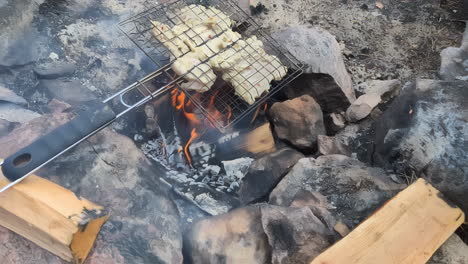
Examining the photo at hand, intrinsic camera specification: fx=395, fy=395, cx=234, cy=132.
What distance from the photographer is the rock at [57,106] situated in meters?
3.24

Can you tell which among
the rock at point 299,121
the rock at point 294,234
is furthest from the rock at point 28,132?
the rock at point 299,121

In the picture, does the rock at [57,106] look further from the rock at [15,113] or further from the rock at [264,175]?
the rock at [264,175]

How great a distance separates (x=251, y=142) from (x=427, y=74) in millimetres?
2323

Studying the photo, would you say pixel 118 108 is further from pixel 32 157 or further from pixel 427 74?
pixel 427 74

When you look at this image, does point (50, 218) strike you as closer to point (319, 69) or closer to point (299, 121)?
point (299, 121)

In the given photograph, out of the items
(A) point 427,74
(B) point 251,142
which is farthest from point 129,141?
(A) point 427,74

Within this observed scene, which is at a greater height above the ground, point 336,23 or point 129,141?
point 336,23

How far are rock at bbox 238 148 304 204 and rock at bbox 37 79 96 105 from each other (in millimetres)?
1532

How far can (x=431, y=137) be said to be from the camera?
284 cm

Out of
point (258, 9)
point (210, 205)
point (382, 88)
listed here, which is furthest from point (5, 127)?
point (382, 88)

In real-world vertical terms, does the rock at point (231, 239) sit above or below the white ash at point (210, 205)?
above

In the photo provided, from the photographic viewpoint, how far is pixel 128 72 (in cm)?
369

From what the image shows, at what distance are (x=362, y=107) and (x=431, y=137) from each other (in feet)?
3.05

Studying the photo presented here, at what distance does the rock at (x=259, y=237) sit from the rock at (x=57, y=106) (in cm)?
151
